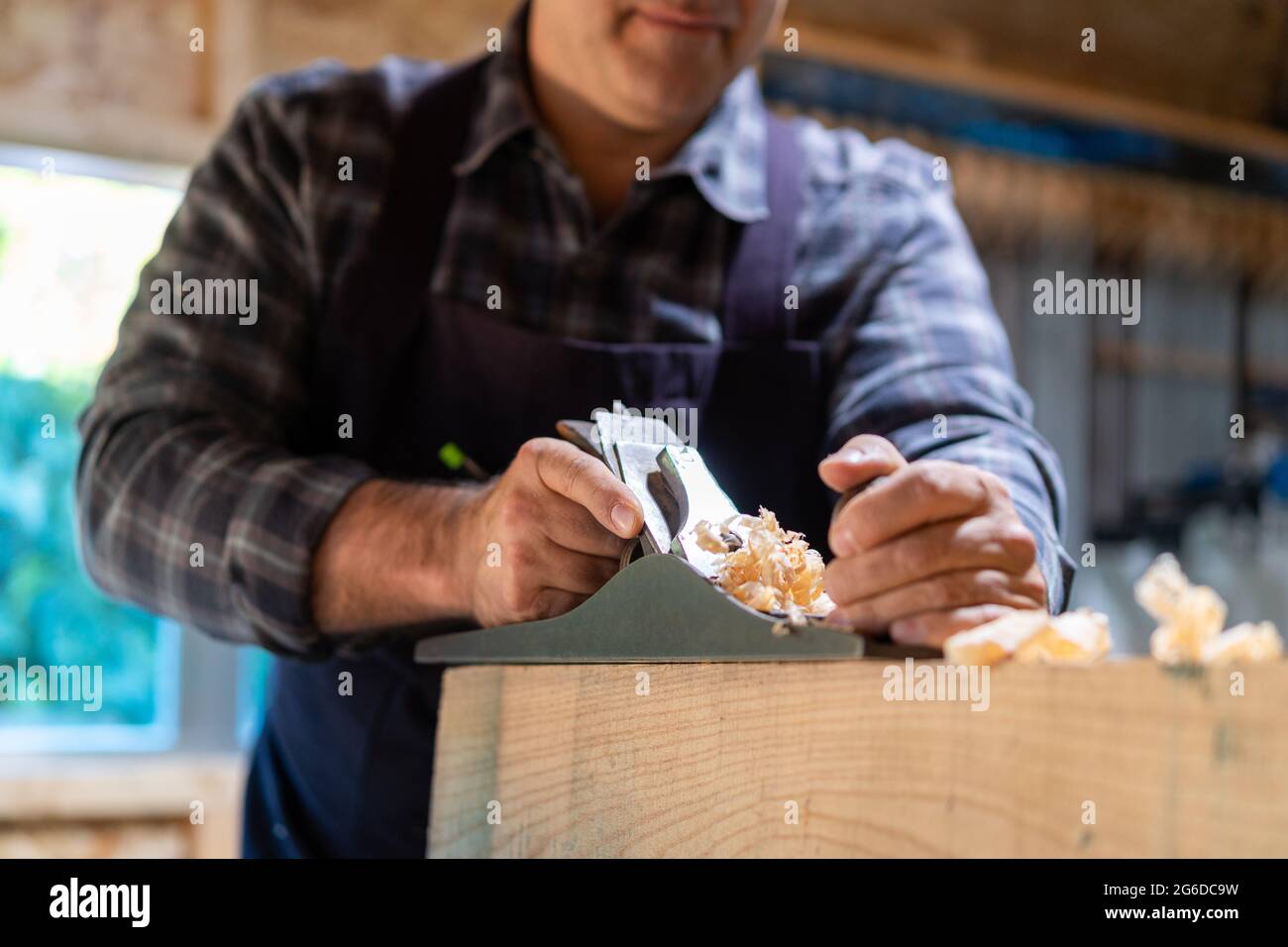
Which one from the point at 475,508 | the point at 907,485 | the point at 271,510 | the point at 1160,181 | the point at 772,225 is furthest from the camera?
the point at 1160,181

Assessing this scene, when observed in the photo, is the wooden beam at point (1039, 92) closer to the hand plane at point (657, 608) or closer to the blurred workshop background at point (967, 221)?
the blurred workshop background at point (967, 221)

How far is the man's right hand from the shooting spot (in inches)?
27.5

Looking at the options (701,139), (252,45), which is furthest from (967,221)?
(701,139)

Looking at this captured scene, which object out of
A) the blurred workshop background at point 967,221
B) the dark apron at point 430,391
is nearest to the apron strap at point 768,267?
the dark apron at point 430,391

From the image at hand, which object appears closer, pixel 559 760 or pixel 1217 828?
pixel 1217 828

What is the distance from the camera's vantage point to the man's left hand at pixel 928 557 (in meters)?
0.53

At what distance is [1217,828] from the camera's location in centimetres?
39

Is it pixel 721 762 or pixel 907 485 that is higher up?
pixel 907 485

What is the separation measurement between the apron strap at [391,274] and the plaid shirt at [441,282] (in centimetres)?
2

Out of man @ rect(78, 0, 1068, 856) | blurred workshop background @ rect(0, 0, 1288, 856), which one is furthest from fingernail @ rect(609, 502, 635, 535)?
blurred workshop background @ rect(0, 0, 1288, 856)

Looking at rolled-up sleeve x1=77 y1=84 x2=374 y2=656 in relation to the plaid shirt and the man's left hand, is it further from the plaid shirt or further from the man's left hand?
the man's left hand
